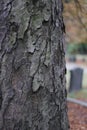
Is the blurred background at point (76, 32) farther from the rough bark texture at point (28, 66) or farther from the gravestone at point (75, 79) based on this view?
the rough bark texture at point (28, 66)

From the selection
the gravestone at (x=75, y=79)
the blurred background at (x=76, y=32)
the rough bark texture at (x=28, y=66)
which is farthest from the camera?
the gravestone at (x=75, y=79)

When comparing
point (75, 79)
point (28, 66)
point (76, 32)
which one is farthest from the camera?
point (75, 79)

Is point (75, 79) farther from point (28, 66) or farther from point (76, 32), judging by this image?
point (28, 66)

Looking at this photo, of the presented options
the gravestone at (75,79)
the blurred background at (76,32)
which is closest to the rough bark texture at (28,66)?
the blurred background at (76,32)

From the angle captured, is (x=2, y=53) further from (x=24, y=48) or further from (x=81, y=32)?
(x=81, y=32)

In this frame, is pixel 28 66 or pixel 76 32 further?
pixel 76 32

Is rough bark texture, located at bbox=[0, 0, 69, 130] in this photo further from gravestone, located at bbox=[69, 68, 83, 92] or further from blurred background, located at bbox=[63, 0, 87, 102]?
gravestone, located at bbox=[69, 68, 83, 92]

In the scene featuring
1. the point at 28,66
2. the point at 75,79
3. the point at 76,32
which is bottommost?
the point at 75,79

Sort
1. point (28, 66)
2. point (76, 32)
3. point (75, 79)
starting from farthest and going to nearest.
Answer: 1. point (75, 79)
2. point (76, 32)
3. point (28, 66)

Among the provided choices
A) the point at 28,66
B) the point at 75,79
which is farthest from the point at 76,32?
the point at 28,66
